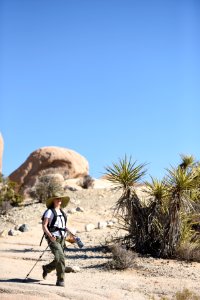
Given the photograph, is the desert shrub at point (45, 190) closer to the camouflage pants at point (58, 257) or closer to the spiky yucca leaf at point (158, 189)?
the spiky yucca leaf at point (158, 189)

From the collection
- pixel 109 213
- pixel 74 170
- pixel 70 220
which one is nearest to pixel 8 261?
pixel 70 220

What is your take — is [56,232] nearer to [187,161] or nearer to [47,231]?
[47,231]

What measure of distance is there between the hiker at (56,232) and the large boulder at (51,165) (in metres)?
27.2

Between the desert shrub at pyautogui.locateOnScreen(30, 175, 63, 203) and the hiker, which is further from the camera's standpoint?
the desert shrub at pyautogui.locateOnScreen(30, 175, 63, 203)

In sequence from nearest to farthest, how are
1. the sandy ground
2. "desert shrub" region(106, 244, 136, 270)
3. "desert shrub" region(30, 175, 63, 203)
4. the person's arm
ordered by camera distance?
the sandy ground
the person's arm
"desert shrub" region(106, 244, 136, 270)
"desert shrub" region(30, 175, 63, 203)

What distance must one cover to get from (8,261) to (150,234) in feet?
11.3

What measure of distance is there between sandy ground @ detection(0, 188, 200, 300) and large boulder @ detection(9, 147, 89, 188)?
1982 centimetres

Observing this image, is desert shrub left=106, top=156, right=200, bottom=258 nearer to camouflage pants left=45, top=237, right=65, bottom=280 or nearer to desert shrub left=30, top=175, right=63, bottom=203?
camouflage pants left=45, top=237, right=65, bottom=280

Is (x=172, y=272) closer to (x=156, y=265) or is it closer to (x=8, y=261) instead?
(x=156, y=265)

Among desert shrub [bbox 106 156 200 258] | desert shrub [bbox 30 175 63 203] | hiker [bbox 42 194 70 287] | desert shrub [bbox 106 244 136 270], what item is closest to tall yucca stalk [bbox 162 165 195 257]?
desert shrub [bbox 106 156 200 258]

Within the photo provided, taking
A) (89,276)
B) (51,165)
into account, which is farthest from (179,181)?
(51,165)

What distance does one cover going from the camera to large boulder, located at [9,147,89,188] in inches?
1431

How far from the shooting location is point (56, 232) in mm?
8414

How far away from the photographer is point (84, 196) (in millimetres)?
24875
